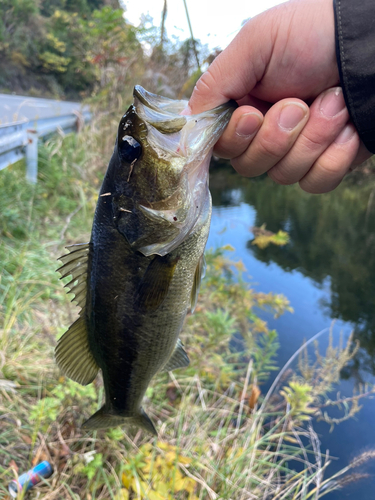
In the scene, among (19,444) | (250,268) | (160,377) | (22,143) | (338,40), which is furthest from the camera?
(250,268)

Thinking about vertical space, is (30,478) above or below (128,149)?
below

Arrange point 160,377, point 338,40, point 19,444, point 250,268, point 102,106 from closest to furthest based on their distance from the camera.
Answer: point 338,40, point 19,444, point 160,377, point 250,268, point 102,106

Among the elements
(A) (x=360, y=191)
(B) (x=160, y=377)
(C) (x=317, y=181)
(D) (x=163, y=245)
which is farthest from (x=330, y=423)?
(A) (x=360, y=191)

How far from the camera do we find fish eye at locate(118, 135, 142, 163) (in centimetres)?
126

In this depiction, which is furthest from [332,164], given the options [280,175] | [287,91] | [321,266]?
[321,266]

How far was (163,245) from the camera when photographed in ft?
4.37

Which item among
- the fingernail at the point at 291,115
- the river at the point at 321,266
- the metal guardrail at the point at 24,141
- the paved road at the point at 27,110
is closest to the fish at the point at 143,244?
the fingernail at the point at 291,115

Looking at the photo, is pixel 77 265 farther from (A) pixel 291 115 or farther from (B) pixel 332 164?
(B) pixel 332 164

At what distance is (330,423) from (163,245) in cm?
314

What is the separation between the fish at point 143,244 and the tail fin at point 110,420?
0.26 meters

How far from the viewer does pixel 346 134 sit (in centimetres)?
144

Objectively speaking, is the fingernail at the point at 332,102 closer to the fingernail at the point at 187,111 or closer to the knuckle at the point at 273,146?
the knuckle at the point at 273,146

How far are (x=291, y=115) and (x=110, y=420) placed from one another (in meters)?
1.70

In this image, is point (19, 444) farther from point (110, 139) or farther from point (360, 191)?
point (360, 191)
